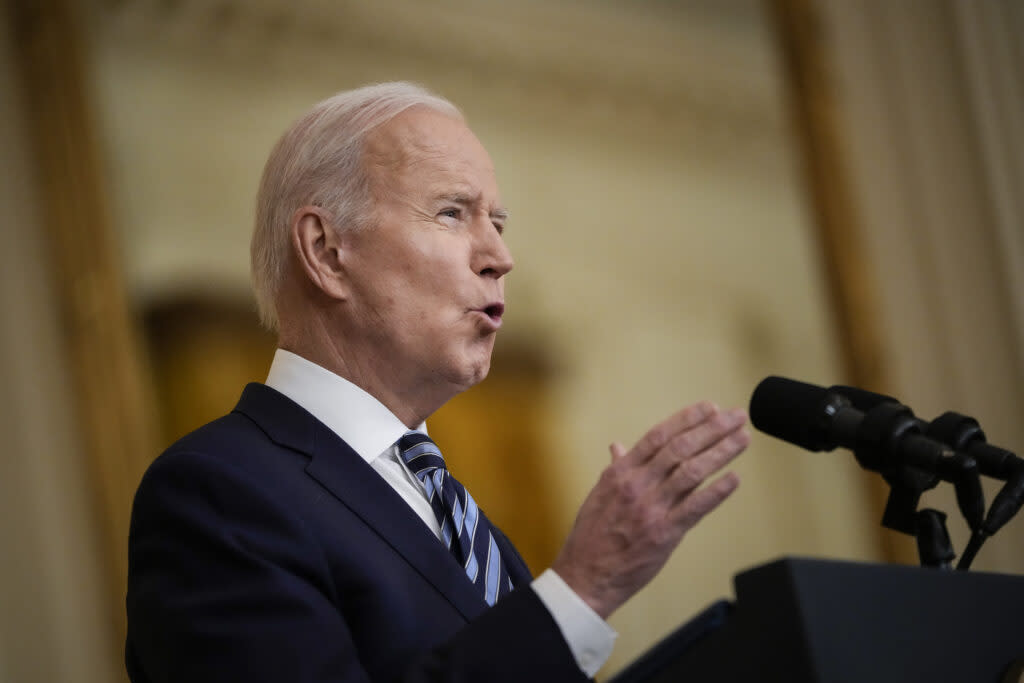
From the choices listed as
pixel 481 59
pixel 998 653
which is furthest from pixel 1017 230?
pixel 998 653

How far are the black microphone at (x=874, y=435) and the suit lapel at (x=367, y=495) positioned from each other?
0.47 metres

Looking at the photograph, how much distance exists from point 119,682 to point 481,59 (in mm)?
2432

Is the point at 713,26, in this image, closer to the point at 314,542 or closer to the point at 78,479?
the point at 78,479

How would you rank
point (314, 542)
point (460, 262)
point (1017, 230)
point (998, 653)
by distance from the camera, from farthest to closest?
point (1017, 230) < point (460, 262) < point (314, 542) < point (998, 653)

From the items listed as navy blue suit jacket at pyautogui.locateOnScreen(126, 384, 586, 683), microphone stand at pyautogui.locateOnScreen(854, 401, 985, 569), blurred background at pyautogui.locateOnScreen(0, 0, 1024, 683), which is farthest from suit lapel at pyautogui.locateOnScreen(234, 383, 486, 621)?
blurred background at pyautogui.locateOnScreen(0, 0, 1024, 683)

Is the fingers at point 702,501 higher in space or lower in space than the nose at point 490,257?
lower

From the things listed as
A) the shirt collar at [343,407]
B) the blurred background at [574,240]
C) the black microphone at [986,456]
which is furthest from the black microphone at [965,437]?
the blurred background at [574,240]

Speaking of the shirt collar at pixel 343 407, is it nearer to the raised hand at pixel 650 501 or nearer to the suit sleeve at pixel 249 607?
the suit sleeve at pixel 249 607

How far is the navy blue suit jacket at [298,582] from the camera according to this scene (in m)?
1.27

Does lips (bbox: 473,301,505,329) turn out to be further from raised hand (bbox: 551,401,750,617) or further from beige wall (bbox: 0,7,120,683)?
beige wall (bbox: 0,7,120,683)

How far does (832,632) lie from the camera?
102cm

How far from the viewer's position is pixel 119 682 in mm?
2855

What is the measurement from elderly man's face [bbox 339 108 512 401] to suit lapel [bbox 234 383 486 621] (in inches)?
7.3

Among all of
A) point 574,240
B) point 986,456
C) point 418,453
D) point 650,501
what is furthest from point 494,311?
point 574,240
